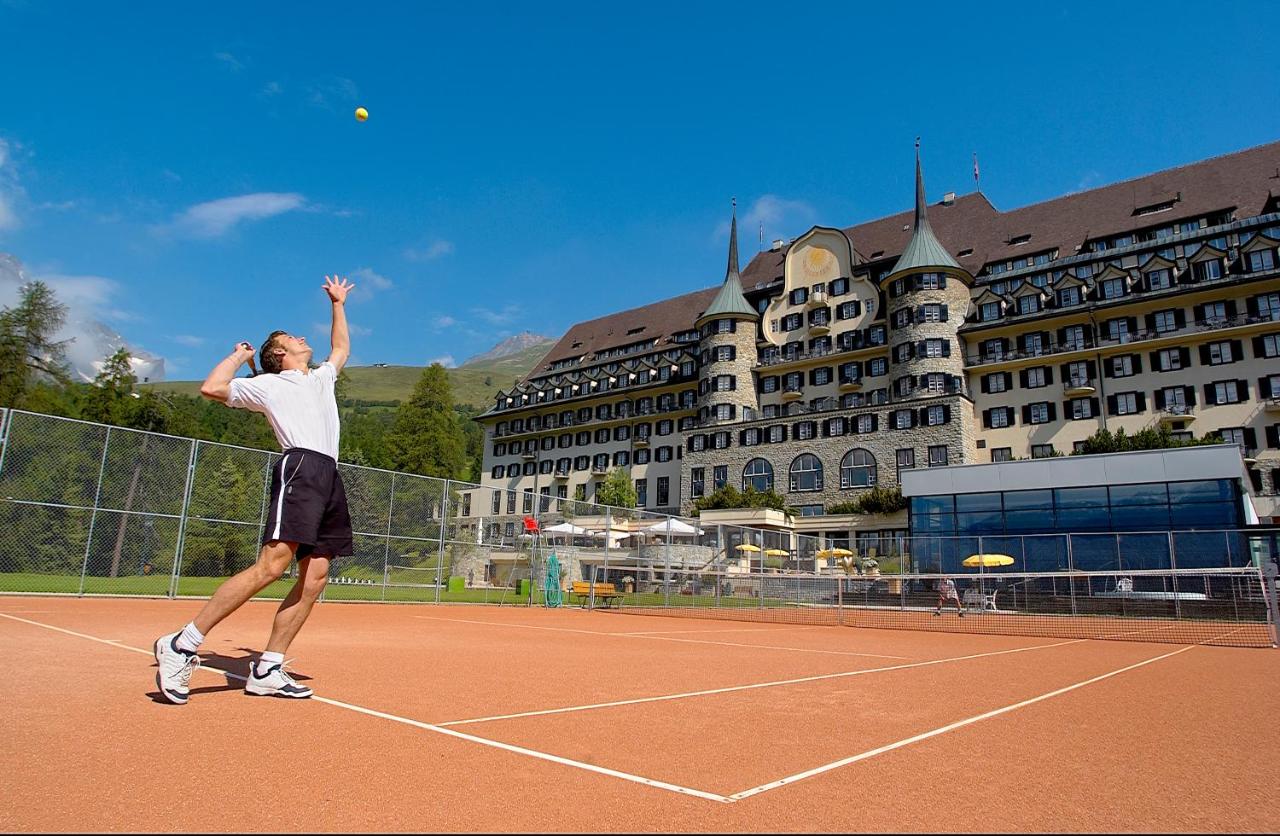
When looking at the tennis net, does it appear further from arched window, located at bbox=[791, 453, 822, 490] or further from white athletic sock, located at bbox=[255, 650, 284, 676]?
arched window, located at bbox=[791, 453, 822, 490]

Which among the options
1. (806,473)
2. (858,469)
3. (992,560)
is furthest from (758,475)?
(992,560)

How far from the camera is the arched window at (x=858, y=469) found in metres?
52.4

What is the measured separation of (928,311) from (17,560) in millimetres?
49299

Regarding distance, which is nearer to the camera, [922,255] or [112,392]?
[112,392]

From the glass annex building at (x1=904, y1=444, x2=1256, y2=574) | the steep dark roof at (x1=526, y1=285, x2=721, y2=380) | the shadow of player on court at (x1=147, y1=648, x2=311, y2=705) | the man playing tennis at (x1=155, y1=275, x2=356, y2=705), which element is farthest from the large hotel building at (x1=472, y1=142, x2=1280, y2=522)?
the man playing tennis at (x1=155, y1=275, x2=356, y2=705)

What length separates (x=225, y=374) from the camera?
15.5 ft

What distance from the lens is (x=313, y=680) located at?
5418mm

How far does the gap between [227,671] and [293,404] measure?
215 cm

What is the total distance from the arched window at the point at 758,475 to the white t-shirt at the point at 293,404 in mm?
52780

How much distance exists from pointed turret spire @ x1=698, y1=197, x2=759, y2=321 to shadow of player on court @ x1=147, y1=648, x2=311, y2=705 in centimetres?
5645

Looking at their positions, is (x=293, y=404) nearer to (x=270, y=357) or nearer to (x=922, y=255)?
(x=270, y=357)

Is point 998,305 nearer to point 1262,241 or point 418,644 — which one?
point 1262,241

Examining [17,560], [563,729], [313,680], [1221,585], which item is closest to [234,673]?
[313,680]


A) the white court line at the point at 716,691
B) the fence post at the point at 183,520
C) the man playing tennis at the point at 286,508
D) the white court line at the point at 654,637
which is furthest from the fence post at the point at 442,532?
the man playing tennis at the point at 286,508
